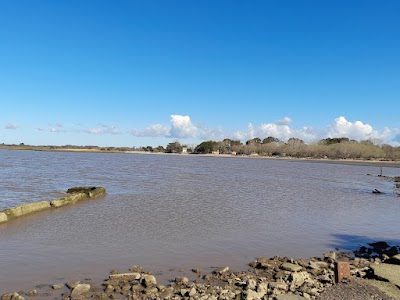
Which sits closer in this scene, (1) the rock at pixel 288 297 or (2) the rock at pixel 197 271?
(1) the rock at pixel 288 297

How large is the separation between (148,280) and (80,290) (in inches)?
64.8

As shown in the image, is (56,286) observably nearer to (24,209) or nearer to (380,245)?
(24,209)

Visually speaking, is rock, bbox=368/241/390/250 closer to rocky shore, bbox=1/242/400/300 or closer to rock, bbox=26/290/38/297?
rocky shore, bbox=1/242/400/300

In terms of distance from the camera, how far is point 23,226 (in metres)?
15.7

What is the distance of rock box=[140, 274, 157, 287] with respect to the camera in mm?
8891

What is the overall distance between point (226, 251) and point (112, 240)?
175 inches

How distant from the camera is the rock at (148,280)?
29.2 ft

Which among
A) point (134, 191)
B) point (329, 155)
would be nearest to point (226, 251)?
point (134, 191)

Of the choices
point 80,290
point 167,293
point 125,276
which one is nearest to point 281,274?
point 167,293

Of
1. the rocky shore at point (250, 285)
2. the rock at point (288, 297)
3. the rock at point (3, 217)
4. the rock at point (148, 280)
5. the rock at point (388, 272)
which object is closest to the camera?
the rock at point (288, 297)

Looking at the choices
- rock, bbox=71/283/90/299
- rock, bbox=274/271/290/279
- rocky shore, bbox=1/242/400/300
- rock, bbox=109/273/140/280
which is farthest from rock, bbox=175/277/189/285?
rock, bbox=274/271/290/279

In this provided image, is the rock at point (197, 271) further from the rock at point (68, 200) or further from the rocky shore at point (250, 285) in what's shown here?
the rock at point (68, 200)

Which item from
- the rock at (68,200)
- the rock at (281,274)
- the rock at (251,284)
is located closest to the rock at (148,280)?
the rock at (251,284)

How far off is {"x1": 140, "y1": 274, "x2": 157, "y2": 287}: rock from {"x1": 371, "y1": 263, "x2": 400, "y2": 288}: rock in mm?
5755
